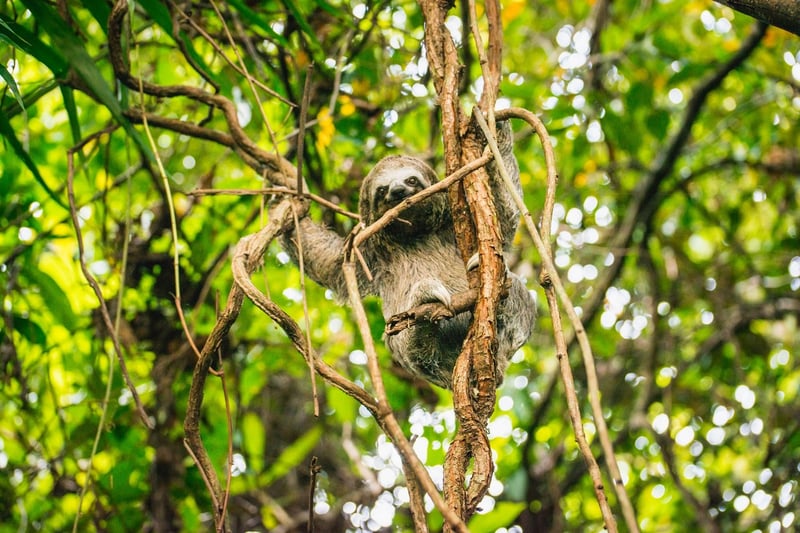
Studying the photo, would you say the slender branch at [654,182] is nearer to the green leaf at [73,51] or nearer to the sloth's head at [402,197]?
the sloth's head at [402,197]

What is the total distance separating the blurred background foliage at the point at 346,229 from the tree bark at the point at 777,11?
5.66ft

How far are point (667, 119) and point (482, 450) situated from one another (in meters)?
4.08

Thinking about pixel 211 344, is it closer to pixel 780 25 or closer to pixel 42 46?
pixel 42 46

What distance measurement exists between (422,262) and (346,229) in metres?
1.10

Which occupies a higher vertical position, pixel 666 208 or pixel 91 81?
pixel 666 208

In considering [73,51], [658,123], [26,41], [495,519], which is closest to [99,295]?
[73,51]

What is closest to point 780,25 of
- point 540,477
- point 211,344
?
point 211,344

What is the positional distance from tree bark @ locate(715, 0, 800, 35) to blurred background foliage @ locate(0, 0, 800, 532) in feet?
5.66

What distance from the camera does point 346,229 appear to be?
4.38 metres

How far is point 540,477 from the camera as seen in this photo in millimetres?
6316

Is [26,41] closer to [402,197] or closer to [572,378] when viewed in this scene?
[402,197]

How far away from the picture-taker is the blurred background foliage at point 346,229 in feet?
13.7

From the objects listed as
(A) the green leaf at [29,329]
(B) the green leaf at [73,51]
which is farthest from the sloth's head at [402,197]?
(A) the green leaf at [29,329]

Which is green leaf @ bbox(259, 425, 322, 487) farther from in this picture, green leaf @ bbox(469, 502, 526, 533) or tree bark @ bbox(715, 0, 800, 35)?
tree bark @ bbox(715, 0, 800, 35)
